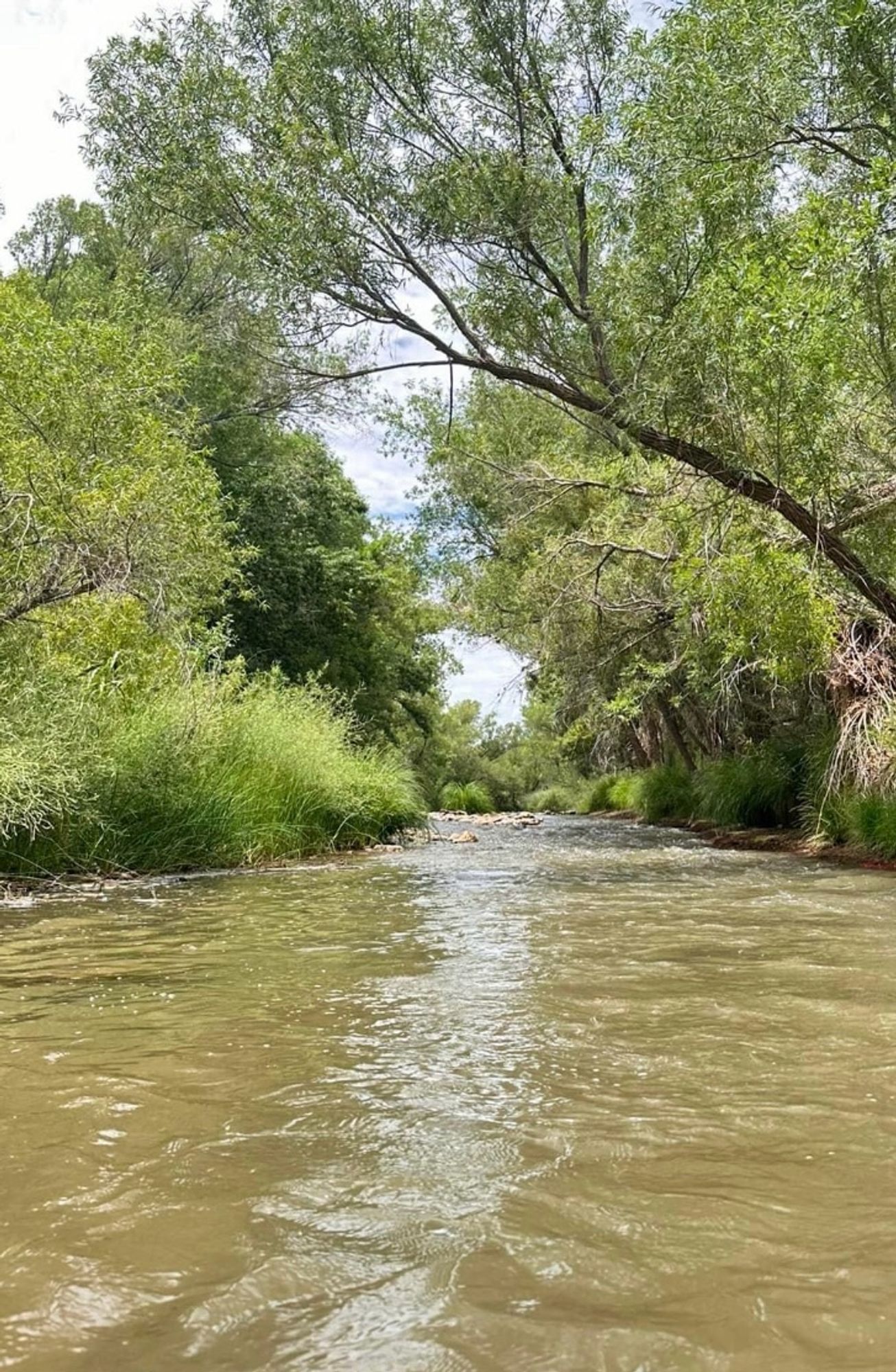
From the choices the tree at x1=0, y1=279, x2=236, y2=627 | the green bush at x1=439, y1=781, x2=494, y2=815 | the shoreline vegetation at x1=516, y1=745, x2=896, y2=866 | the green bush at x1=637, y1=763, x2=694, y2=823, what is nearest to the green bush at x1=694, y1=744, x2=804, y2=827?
the shoreline vegetation at x1=516, y1=745, x2=896, y2=866

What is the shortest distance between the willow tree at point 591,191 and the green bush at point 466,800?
30.2 meters

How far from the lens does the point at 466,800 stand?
42.2 metres

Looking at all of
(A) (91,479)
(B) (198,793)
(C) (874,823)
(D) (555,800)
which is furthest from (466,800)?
(A) (91,479)

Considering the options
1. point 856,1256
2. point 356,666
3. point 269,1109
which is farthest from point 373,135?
point 356,666

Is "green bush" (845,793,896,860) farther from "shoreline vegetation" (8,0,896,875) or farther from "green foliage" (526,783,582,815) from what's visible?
"green foliage" (526,783,582,815)

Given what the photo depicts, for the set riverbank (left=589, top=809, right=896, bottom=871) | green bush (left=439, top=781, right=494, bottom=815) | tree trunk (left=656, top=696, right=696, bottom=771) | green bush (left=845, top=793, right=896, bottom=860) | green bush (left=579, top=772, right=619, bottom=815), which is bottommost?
green bush (left=439, top=781, right=494, bottom=815)

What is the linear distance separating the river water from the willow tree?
5.96 meters

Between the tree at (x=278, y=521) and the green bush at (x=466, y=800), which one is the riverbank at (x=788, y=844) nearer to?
the tree at (x=278, y=521)

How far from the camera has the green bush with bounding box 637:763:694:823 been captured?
22281 millimetres

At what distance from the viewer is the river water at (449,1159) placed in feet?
5.95

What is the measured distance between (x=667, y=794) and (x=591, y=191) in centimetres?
1474

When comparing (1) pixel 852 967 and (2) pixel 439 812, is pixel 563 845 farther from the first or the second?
(2) pixel 439 812

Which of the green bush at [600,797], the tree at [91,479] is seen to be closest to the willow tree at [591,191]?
the tree at [91,479]

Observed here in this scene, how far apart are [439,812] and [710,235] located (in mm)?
28223
